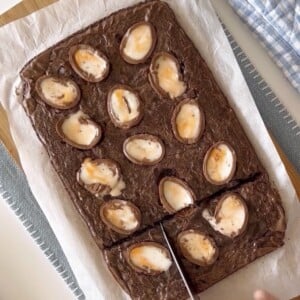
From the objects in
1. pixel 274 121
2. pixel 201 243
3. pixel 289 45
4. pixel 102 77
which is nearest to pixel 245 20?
pixel 289 45

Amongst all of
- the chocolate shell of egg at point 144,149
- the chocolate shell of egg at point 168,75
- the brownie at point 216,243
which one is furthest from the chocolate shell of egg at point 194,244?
the chocolate shell of egg at point 168,75

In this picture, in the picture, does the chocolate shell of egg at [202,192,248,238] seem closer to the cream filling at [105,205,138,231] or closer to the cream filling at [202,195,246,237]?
the cream filling at [202,195,246,237]

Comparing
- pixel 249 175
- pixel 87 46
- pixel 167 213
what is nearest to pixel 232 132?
pixel 249 175

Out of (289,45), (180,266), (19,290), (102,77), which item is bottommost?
(180,266)

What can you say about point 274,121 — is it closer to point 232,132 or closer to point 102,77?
point 232,132

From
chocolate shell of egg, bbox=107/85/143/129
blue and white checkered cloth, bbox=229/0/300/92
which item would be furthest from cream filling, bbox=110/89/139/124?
blue and white checkered cloth, bbox=229/0/300/92

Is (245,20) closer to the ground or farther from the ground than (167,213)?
farther from the ground

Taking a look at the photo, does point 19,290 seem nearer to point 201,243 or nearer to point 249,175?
point 201,243
